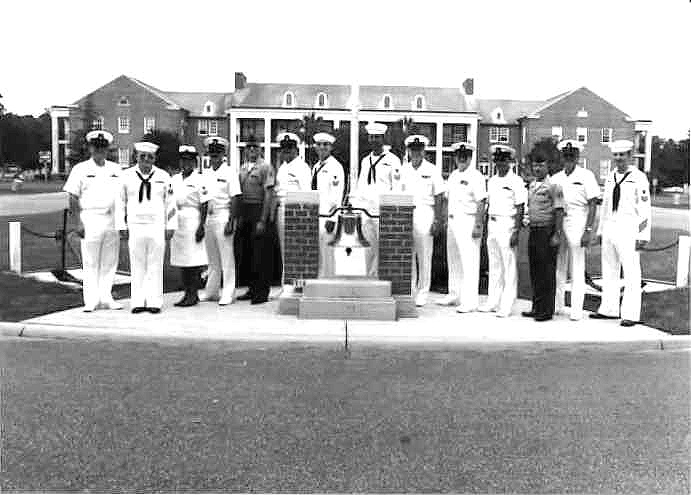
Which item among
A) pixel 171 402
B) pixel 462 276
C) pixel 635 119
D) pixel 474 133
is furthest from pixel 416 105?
pixel 171 402

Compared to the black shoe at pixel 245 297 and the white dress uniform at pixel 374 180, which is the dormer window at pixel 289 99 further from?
the black shoe at pixel 245 297

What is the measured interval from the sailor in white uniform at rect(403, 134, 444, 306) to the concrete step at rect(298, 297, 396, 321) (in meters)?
1.16

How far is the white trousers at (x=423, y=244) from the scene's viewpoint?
10.2m

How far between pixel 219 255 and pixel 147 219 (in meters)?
1.31

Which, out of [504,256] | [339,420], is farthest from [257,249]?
[339,420]

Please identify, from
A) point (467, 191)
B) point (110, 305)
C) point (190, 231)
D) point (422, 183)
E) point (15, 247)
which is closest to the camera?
point (110, 305)

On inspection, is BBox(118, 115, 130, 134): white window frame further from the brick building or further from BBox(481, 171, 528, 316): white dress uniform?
BBox(481, 171, 528, 316): white dress uniform

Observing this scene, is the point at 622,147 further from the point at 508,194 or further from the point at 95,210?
the point at 95,210

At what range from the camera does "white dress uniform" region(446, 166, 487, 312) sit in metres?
9.73

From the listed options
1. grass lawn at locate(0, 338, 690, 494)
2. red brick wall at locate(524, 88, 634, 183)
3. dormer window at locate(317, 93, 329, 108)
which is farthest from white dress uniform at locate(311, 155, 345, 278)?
red brick wall at locate(524, 88, 634, 183)

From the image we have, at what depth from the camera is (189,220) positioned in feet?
31.9

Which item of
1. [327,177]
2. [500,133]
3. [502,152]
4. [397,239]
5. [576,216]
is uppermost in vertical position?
[500,133]

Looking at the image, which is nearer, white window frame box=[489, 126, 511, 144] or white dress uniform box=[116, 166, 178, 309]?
white dress uniform box=[116, 166, 178, 309]

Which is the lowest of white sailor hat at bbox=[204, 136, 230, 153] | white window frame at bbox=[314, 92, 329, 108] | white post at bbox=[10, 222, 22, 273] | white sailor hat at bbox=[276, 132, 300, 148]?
white post at bbox=[10, 222, 22, 273]
